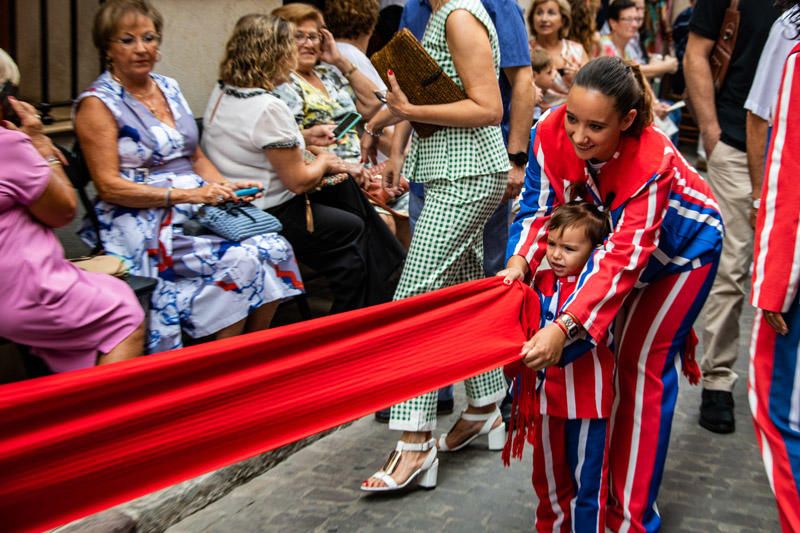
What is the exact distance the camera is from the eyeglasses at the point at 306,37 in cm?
584

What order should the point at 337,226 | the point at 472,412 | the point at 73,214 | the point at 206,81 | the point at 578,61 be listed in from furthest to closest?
the point at 578,61 → the point at 206,81 → the point at 337,226 → the point at 472,412 → the point at 73,214

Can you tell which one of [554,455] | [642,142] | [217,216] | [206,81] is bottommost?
[554,455]

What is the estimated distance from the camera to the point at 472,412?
175 inches

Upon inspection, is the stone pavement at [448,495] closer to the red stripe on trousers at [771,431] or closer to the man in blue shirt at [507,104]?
the man in blue shirt at [507,104]

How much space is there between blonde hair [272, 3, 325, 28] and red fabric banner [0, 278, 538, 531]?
10.1ft

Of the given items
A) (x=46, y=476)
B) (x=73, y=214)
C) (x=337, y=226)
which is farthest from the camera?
(x=337, y=226)

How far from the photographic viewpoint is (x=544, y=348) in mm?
3094

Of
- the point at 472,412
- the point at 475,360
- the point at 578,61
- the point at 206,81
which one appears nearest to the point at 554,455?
the point at 475,360

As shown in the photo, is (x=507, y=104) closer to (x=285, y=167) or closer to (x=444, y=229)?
(x=444, y=229)

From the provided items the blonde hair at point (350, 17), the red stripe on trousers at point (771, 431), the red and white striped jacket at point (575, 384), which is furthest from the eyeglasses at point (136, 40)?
the red stripe on trousers at point (771, 431)

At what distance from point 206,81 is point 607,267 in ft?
11.9

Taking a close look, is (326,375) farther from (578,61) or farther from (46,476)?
(578,61)

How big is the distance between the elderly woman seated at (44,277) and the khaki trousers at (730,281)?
266 cm

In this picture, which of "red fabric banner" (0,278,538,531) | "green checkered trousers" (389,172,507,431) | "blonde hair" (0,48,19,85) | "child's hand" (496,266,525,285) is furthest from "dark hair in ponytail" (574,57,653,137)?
"blonde hair" (0,48,19,85)
